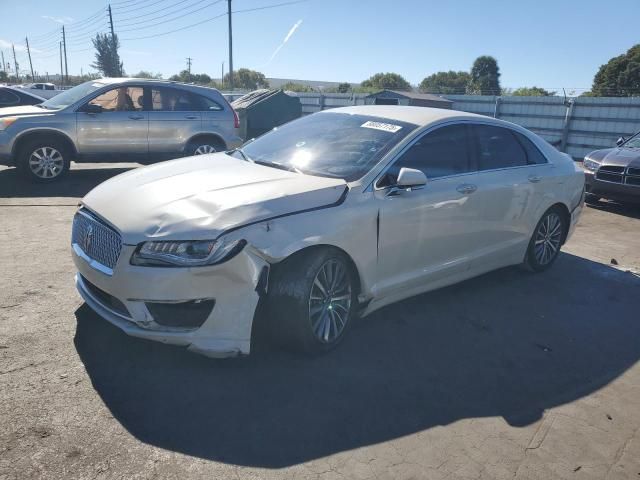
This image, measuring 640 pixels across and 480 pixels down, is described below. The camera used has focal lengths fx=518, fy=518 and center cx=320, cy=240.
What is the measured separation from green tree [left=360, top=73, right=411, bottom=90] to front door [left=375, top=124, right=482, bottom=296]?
78.8m

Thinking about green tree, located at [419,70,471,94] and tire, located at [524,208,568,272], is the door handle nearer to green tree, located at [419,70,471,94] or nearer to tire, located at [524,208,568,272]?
tire, located at [524,208,568,272]

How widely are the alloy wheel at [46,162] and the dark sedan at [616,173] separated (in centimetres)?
887

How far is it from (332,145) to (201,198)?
1.30 m

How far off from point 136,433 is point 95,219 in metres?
1.44

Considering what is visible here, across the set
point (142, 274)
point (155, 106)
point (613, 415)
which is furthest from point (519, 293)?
point (155, 106)

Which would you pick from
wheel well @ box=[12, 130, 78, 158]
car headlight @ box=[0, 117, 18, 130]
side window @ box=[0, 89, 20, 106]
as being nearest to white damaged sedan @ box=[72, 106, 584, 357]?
wheel well @ box=[12, 130, 78, 158]

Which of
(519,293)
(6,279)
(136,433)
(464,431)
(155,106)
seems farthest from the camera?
(155,106)

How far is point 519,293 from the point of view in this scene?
16.3ft

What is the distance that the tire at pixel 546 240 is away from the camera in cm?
526

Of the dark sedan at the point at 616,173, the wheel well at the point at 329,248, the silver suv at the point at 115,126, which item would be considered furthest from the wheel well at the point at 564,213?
the silver suv at the point at 115,126

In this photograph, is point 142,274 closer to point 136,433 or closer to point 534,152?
point 136,433

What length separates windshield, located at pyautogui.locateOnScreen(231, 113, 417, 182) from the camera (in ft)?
12.5

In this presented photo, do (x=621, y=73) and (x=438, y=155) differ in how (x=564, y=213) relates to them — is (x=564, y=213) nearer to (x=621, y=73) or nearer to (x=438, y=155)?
(x=438, y=155)

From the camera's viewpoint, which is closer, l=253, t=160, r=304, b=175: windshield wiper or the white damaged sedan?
the white damaged sedan
